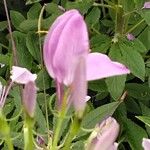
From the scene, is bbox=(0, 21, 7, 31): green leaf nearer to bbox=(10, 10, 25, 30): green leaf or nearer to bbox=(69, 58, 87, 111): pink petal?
bbox=(10, 10, 25, 30): green leaf

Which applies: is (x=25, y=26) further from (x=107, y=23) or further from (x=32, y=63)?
(x=107, y=23)

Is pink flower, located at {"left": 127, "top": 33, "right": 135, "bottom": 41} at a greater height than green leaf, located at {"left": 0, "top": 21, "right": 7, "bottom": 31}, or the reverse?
pink flower, located at {"left": 127, "top": 33, "right": 135, "bottom": 41}

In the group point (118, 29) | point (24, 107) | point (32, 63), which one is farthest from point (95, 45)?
point (24, 107)

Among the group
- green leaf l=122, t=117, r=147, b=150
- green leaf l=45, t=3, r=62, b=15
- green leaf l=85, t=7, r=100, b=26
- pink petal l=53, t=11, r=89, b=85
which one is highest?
pink petal l=53, t=11, r=89, b=85

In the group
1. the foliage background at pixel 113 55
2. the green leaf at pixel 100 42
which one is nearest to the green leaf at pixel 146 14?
the foliage background at pixel 113 55

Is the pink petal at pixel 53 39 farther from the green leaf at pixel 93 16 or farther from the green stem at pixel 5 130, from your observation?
the green leaf at pixel 93 16

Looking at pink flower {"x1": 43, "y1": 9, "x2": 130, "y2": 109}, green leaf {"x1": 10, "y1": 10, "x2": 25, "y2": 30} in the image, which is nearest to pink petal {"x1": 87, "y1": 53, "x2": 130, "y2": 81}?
pink flower {"x1": 43, "y1": 9, "x2": 130, "y2": 109}

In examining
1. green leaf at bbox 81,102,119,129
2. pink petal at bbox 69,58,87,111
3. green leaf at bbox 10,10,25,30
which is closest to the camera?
pink petal at bbox 69,58,87,111
